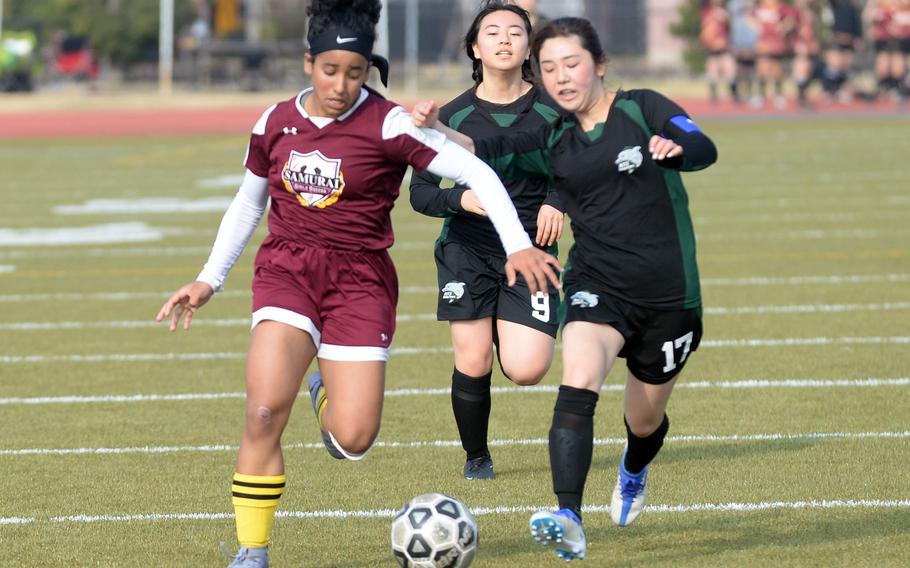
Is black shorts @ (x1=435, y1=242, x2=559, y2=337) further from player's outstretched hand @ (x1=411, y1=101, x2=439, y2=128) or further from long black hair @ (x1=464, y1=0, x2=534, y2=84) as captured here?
player's outstretched hand @ (x1=411, y1=101, x2=439, y2=128)

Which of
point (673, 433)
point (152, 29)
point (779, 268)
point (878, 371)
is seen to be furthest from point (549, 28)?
point (152, 29)

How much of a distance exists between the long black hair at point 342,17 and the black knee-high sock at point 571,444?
140 centimetres

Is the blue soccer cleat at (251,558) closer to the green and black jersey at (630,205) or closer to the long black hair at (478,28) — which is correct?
the green and black jersey at (630,205)

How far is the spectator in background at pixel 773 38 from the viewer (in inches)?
1266

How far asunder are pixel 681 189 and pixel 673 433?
2323 mm

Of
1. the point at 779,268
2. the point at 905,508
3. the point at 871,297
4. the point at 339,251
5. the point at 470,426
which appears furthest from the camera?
the point at 779,268

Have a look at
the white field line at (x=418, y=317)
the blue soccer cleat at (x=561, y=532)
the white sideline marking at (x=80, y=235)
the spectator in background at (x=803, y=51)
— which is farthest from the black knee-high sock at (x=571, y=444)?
the spectator in background at (x=803, y=51)

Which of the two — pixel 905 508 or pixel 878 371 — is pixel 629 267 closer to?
pixel 905 508

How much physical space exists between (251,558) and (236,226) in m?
1.18

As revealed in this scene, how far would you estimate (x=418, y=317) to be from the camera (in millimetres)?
11969

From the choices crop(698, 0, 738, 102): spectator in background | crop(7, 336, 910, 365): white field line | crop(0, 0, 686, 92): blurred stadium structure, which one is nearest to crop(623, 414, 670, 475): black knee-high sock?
crop(7, 336, 910, 365): white field line

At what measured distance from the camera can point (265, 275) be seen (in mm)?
5762

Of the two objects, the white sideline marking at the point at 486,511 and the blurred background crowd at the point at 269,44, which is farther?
the blurred background crowd at the point at 269,44

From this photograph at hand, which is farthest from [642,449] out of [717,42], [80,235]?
[717,42]
